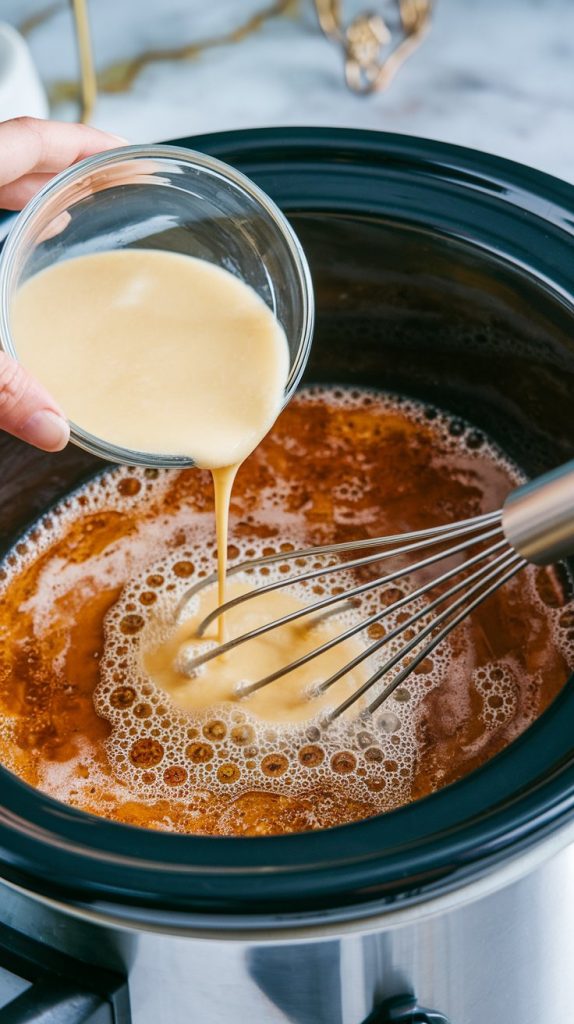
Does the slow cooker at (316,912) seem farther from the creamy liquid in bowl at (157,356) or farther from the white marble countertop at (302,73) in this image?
the white marble countertop at (302,73)

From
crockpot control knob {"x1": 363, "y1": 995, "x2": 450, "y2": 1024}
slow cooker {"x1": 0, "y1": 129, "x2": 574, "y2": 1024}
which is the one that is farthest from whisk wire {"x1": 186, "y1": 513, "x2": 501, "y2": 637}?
crockpot control knob {"x1": 363, "y1": 995, "x2": 450, "y2": 1024}

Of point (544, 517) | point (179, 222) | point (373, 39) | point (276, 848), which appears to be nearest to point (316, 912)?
point (276, 848)

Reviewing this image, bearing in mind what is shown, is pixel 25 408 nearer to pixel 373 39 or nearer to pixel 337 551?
pixel 337 551

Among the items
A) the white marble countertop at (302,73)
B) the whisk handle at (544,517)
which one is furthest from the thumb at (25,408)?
the white marble countertop at (302,73)

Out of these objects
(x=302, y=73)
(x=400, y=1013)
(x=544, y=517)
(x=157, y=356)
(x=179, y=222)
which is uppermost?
(x=302, y=73)

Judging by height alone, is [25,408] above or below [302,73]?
below

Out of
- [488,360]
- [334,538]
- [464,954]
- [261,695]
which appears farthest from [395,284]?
[464,954]

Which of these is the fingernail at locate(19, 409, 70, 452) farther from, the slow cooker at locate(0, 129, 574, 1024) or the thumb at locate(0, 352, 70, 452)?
the slow cooker at locate(0, 129, 574, 1024)
